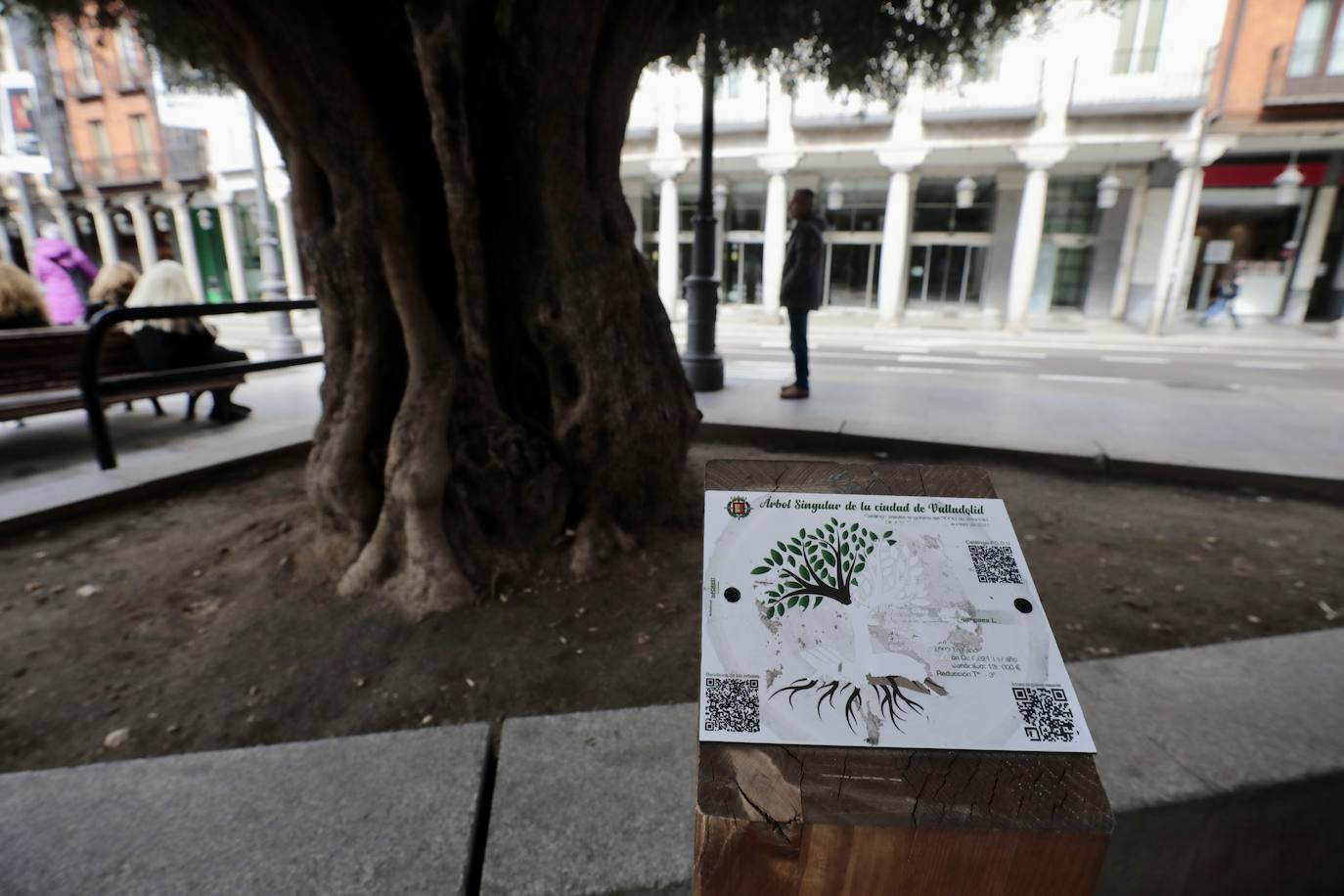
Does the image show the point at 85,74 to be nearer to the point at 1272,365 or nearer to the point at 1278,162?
the point at 1272,365

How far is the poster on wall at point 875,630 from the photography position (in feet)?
3.36

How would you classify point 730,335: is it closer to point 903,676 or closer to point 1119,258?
point 1119,258

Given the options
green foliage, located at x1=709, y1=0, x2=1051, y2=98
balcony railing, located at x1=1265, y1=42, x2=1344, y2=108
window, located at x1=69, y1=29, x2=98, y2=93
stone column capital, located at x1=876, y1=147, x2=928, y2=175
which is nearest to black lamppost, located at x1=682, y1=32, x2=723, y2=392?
green foliage, located at x1=709, y1=0, x2=1051, y2=98

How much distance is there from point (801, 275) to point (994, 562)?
6270 mm

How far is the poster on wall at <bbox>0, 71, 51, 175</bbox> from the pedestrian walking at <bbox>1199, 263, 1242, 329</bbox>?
2822 centimetres

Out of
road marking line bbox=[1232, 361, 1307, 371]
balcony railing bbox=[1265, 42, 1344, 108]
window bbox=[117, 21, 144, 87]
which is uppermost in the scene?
window bbox=[117, 21, 144, 87]

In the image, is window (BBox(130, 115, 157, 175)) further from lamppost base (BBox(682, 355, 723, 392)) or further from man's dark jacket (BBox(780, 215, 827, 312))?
man's dark jacket (BBox(780, 215, 827, 312))

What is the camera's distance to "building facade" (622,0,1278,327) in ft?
55.9

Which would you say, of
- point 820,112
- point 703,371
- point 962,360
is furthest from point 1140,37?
point 703,371

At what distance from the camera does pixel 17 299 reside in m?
6.31

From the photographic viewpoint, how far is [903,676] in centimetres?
106

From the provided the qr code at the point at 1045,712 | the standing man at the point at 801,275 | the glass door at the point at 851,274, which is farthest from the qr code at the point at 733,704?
the glass door at the point at 851,274

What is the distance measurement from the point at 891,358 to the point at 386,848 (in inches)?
458

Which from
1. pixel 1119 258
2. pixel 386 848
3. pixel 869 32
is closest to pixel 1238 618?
pixel 386 848
